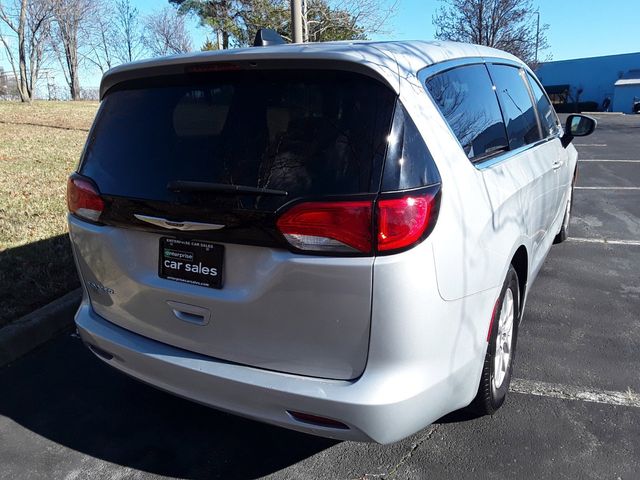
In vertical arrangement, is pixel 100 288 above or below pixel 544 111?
below

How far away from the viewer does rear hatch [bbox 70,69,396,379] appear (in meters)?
1.98

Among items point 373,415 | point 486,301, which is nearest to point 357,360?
point 373,415

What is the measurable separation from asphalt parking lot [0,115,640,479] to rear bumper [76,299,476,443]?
458mm

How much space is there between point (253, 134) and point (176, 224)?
1.54ft

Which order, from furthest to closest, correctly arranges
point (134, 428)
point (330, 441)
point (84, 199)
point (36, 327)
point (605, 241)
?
point (605, 241) → point (36, 327) → point (134, 428) → point (330, 441) → point (84, 199)

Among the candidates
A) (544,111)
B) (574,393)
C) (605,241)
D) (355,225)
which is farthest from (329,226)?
(605,241)

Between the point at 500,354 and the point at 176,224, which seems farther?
the point at 500,354

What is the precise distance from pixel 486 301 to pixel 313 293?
816mm

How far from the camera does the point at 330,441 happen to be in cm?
272

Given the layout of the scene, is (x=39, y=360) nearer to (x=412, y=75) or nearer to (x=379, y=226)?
(x=379, y=226)

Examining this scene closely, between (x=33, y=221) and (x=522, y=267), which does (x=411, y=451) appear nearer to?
(x=522, y=267)

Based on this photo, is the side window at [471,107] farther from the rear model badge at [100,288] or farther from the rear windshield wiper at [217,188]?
the rear model badge at [100,288]

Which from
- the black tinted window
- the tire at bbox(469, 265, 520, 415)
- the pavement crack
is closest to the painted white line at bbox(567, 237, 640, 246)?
the tire at bbox(469, 265, 520, 415)

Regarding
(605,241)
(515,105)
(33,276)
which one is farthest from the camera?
(605,241)
